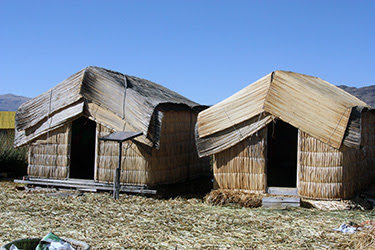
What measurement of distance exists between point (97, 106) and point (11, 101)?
5768 inches

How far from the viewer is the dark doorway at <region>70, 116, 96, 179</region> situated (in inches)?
533

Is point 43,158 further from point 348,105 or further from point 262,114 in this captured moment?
point 348,105

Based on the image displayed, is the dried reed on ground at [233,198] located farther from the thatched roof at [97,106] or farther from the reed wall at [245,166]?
the thatched roof at [97,106]

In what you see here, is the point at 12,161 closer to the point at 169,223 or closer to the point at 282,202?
the point at 169,223

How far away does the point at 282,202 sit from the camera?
8.88 metres

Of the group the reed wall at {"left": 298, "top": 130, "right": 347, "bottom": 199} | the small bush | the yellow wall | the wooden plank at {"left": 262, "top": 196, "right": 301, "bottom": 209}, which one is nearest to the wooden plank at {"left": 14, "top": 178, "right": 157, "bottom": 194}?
the wooden plank at {"left": 262, "top": 196, "right": 301, "bottom": 209}

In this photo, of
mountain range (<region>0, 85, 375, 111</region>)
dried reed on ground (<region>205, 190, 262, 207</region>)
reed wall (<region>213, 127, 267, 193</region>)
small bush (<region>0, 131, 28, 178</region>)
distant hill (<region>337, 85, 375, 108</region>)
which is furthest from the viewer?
mountain range (<region>0, 85, 375, 111</region>)

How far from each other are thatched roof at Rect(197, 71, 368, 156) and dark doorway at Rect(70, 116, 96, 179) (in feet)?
16.9

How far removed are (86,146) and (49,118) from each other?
2.99 m

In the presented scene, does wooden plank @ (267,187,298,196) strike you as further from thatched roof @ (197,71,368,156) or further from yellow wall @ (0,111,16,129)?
yellow wall @ (0,111,16,129)

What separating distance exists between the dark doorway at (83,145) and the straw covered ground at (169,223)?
3488 mm

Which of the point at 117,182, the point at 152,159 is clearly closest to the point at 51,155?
the point at 117,182

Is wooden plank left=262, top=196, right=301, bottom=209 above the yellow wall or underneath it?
underneath

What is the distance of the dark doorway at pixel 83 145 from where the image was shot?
13.5 metres
